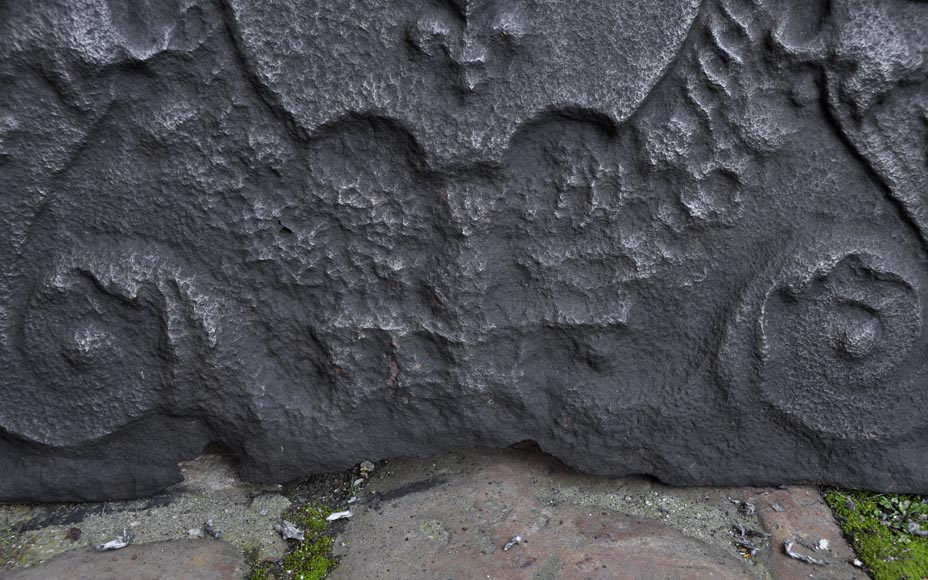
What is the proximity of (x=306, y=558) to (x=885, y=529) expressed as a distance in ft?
3.00

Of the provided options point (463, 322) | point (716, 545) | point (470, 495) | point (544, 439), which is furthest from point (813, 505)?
point (463, 322)

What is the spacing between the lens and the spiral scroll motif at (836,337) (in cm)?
118

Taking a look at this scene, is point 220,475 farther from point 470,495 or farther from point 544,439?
point 544,439

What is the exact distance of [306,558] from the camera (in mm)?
1203

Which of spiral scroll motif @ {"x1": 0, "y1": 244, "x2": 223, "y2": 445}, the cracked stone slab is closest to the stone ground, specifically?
the cracked stone slab

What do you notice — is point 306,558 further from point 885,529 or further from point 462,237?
point 885,529

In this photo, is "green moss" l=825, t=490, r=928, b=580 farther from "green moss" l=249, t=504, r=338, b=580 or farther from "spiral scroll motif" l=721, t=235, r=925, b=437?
"green moss" l=249, t=504, r=338, b=580

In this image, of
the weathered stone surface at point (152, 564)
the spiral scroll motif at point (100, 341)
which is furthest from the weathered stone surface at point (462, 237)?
the weathered stone surface at point (152, 564)

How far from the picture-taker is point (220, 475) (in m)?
1.34

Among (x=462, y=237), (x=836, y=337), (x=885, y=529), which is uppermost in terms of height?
(x=462, y=237)

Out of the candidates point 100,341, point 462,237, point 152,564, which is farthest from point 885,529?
point 100,341

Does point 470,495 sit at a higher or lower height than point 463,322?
lower

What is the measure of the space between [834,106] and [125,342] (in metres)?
1.05

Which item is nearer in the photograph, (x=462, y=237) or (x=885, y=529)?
(x=462, y=237)
